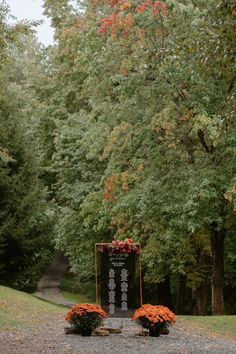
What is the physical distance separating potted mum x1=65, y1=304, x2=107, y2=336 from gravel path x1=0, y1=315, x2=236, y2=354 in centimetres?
21

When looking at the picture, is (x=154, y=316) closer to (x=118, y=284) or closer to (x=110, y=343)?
(x=110, y=343)

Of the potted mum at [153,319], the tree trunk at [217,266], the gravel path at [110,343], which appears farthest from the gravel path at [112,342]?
the tree trunk at [217,266]

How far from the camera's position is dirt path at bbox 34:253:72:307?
1420 inches

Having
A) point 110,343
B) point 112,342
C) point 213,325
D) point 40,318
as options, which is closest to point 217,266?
point 213,325

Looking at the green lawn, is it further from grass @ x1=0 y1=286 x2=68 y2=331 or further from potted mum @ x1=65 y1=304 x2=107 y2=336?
potted mum @ x1=65 y1=304 x2=107 y2=336

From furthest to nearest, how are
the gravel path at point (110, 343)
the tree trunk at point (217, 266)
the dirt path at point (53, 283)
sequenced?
the dirt path at point (53, 283) → the tree trunk at point (217, 266) → the gravel path at point (110, 343)

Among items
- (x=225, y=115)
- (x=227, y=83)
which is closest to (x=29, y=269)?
(x=227, y=83)

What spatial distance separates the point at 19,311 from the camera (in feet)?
68.5

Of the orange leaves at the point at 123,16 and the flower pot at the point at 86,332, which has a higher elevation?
the orange leaves at the point at 123,16

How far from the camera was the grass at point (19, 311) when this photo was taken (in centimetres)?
1812

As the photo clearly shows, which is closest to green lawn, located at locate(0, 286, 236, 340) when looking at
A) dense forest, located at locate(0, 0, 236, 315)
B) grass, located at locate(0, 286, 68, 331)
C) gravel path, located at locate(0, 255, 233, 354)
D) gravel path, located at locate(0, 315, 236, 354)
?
grass, located at locate(0, 286, 68, 331)

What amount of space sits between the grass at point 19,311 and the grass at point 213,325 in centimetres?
418

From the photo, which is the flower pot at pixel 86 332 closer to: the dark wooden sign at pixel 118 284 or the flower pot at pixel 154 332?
the flower pot at pixel 154 332

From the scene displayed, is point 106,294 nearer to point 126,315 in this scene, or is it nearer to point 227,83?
point 126,315
